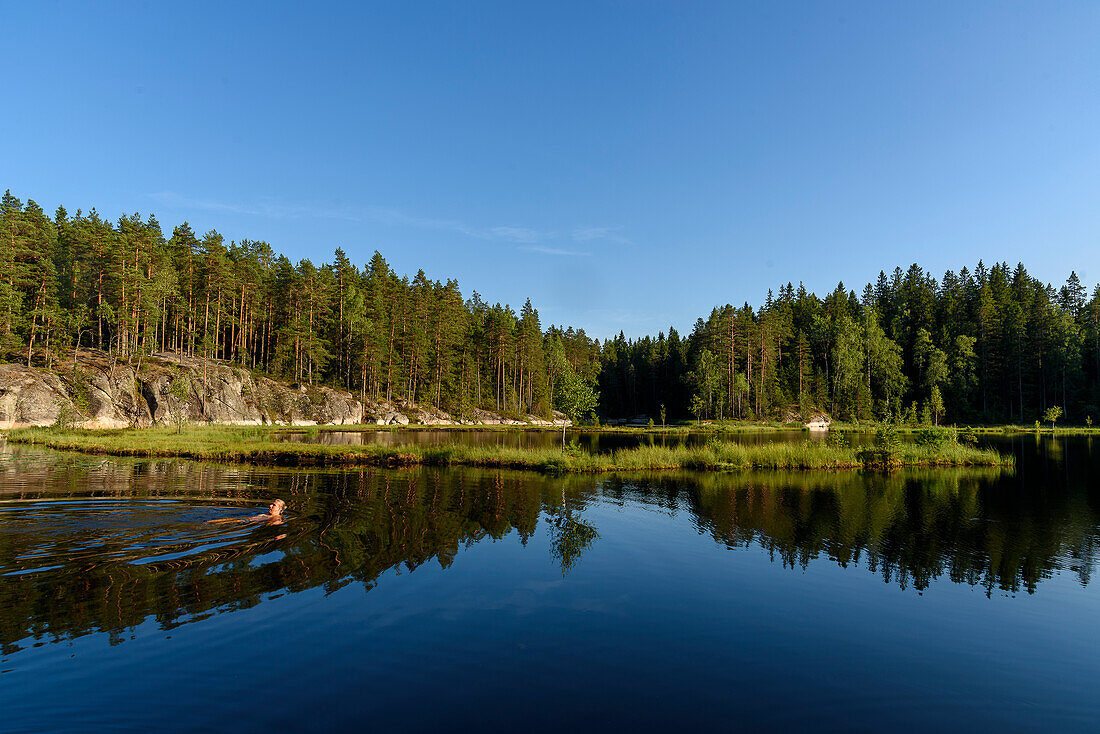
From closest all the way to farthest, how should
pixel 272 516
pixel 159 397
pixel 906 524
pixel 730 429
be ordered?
1. pixel 272 516
2. pixel 906 524
3. pixel 159 397
4. pixel 730 429

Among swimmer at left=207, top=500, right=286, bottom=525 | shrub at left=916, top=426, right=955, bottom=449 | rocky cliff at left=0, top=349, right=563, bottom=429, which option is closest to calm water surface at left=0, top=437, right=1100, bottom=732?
swimmer at left=207, top=500, right=286, bottom=525

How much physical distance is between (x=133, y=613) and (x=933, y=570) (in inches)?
821

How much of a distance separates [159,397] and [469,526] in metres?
66.7

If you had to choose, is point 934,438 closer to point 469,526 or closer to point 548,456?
point 548,456

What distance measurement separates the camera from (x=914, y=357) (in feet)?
407

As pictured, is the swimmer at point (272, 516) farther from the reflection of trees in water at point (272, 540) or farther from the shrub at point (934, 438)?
the shrub at point (934, 438)

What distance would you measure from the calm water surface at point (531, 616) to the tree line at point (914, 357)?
9063cm

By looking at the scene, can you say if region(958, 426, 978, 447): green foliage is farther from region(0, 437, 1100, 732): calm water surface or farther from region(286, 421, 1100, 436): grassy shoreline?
region(0, 437, 1100, 732): calm water surface

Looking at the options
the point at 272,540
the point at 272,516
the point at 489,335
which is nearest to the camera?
the point at 272,540

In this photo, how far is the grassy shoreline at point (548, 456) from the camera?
38.4 metres

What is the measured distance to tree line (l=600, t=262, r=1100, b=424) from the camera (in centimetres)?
11138

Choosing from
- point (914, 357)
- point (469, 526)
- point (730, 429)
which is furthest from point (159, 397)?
point (914, 357)

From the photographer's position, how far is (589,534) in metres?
20.3

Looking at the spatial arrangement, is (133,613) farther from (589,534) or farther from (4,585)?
(589,534)
